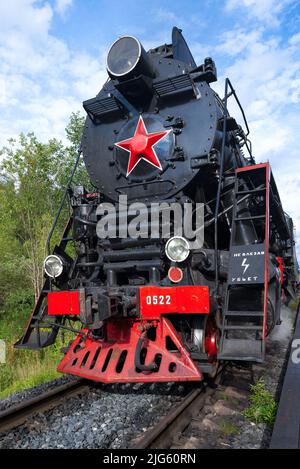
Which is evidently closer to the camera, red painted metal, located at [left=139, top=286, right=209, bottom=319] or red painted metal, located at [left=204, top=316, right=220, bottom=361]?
red painted metal, located at [left=139, top=286, right=209, bottom=319]

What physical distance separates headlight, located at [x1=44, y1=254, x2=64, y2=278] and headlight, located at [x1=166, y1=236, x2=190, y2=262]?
152 centimetres

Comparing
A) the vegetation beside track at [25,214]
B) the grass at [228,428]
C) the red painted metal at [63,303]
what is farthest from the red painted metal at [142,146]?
the vegetation beside track at [25,214]

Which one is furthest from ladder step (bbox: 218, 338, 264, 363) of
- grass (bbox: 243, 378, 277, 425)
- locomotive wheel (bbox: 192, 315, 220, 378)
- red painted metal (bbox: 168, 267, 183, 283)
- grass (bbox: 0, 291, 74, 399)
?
grass (bbox: 0, 291, 74, 399)

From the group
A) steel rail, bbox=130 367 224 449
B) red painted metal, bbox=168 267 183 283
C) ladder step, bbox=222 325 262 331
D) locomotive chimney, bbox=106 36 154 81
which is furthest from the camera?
locomotive chimney, bbox=106 36 154 81

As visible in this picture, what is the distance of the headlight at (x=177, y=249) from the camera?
360cm

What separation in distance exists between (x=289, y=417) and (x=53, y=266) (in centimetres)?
308

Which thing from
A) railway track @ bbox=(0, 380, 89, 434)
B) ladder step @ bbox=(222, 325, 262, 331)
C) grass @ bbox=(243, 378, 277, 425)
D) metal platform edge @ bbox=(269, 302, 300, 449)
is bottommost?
railway track @ bbox=(0, 380, 89, 434)

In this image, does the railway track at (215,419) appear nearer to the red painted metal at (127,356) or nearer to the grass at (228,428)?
the grass at (228,428)

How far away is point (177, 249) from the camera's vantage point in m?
3.65

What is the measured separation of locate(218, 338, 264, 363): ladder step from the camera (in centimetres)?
314

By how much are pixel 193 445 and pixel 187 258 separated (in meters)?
1.64

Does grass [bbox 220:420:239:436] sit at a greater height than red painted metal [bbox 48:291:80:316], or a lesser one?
lesser

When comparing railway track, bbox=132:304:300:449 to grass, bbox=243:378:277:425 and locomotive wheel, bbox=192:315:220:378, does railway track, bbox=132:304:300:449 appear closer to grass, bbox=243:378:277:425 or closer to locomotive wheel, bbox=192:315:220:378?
grass, bbox=243:378:277:425

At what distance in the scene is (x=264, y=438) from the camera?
278 centimetres
